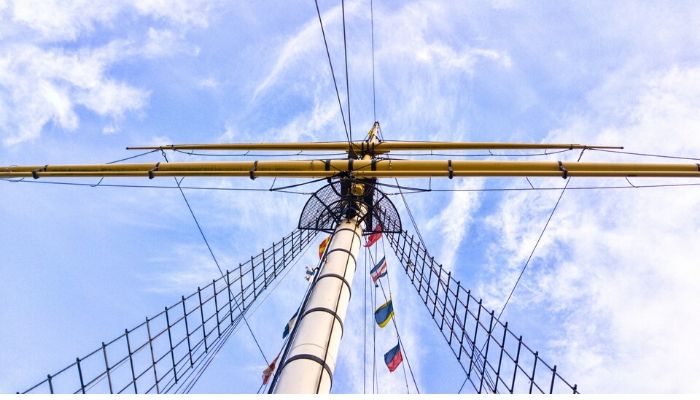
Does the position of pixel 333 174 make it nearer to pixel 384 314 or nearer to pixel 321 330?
pixel 384 314

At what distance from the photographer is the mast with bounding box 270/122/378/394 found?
13.2 ft

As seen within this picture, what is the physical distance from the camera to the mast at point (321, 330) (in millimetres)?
4031

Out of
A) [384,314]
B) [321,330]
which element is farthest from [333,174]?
[321,330]

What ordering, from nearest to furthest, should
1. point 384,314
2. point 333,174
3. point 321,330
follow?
point 321,330 → point 333,174 → point 384,314

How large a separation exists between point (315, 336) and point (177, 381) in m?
3.67

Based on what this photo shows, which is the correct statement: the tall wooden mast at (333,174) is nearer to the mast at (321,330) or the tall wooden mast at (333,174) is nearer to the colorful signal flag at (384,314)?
the mast at (321,330)

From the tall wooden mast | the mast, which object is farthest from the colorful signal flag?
the mast

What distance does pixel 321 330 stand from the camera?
4.66 meters

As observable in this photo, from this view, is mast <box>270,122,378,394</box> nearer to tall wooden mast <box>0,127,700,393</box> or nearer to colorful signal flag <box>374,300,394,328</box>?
tall wooden mast <box>0,127,700,393</box>

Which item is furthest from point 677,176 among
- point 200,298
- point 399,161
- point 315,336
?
point 200,298

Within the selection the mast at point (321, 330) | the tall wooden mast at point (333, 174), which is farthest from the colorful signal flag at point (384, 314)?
the mast at point (321, 330)

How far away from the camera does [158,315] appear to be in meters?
6.18
